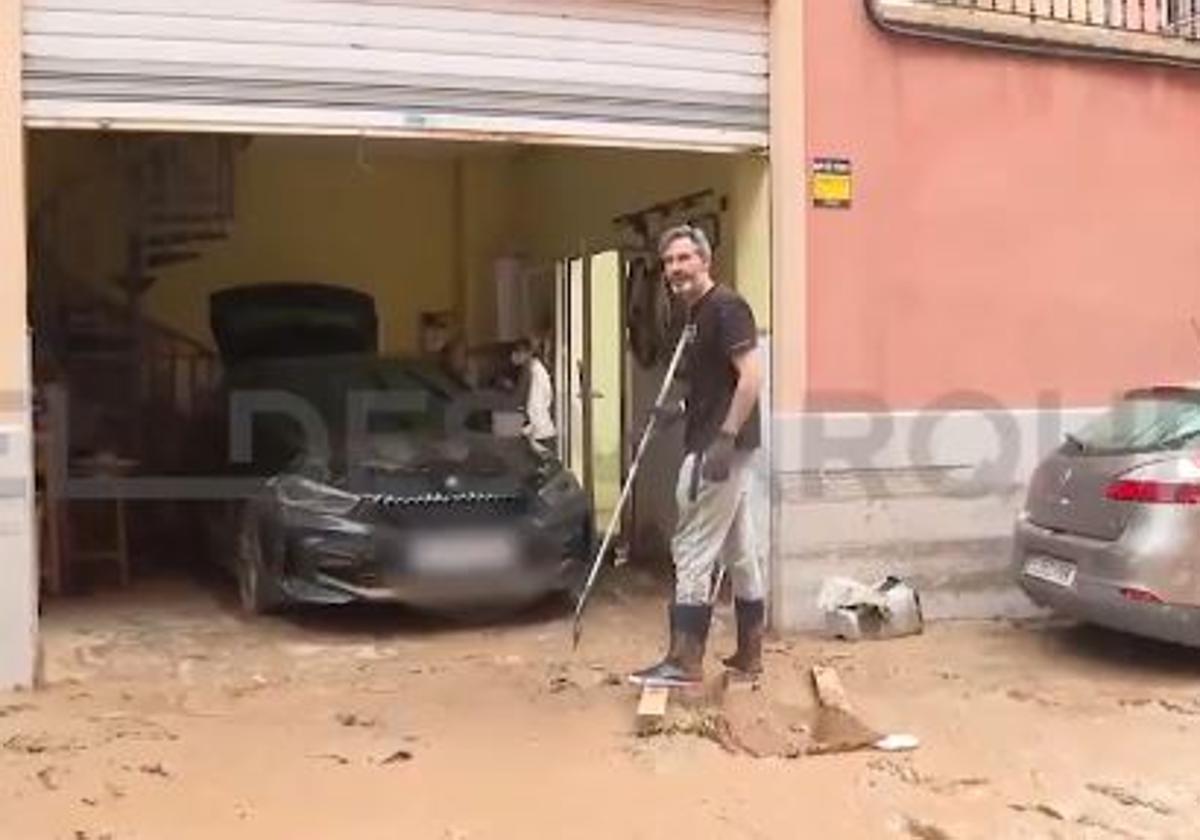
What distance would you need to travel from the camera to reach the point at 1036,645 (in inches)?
325

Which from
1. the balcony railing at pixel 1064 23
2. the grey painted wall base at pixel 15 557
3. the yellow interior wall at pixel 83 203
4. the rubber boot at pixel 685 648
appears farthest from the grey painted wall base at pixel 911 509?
the yellow interior wall at pixel 83 203

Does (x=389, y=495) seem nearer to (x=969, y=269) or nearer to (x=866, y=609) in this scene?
(x=866, y=609)

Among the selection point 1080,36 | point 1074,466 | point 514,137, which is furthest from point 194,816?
point 1080,36

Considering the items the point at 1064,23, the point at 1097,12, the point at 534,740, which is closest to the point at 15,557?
the point at 534,740

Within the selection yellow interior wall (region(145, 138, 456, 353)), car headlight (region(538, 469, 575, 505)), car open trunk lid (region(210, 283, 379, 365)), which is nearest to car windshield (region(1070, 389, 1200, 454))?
car headlight (region(538, 469, 575, 505))

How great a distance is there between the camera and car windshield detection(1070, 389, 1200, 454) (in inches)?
291

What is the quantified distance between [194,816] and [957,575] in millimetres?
4992

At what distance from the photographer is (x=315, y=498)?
27.2ft

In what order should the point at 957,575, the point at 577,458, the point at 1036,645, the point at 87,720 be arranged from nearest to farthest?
1. the point at 87,720
2. the point at 1036,645
3. the point at 957,575
4. the point at 577,458

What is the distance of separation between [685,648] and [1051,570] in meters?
2.26

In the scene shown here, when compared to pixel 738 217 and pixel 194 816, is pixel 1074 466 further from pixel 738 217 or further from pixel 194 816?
pixel 194 816

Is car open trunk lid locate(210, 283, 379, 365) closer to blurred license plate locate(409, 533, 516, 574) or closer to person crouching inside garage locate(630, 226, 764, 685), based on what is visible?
blurred license plate locate(409, 533, 516, 574)

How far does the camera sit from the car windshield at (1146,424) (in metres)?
7.38

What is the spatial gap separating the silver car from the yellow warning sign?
1.80 m
